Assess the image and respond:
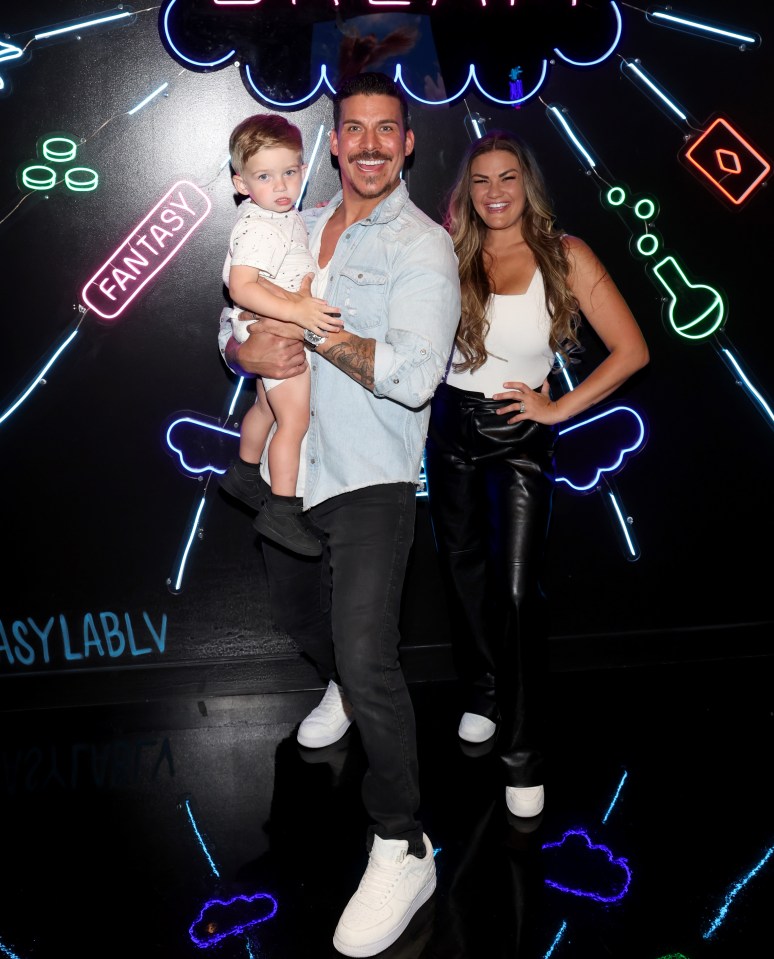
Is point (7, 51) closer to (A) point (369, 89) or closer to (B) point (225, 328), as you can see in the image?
(B) point (225, 328)

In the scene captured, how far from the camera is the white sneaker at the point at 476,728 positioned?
341 cm

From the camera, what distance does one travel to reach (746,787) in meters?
3.10

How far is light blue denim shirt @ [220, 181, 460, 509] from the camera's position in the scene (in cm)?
232

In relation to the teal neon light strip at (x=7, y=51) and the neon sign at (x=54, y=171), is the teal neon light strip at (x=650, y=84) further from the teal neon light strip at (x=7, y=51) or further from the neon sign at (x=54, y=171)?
the teal neon light strip at (x=7, y=51)

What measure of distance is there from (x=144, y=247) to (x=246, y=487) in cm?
115

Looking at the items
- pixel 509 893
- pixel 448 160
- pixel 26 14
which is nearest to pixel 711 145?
pixel 448 160

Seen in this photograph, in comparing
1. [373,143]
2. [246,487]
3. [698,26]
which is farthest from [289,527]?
[698,26]

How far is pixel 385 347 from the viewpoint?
7.64ft

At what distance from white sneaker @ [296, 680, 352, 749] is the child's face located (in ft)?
5.63

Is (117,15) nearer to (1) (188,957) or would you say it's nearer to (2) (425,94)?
(2) (425,94)

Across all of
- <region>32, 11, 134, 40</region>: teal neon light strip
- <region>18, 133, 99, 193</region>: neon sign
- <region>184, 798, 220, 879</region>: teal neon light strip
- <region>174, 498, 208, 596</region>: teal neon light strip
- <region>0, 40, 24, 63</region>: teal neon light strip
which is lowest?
<region>184, 798, 220, 879</region>: teal neon light strip

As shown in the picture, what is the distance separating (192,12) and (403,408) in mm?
1957

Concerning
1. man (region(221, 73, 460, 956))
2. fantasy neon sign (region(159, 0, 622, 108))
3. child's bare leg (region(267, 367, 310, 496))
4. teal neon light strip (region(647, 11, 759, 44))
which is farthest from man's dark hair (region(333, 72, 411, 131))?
teal neon light strip (region(647, 11, 759, 44))

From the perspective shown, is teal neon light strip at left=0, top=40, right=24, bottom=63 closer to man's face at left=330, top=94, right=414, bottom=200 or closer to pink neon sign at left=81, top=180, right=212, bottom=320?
pink neon sign at left=81, top=180, right=212, bottom=320
